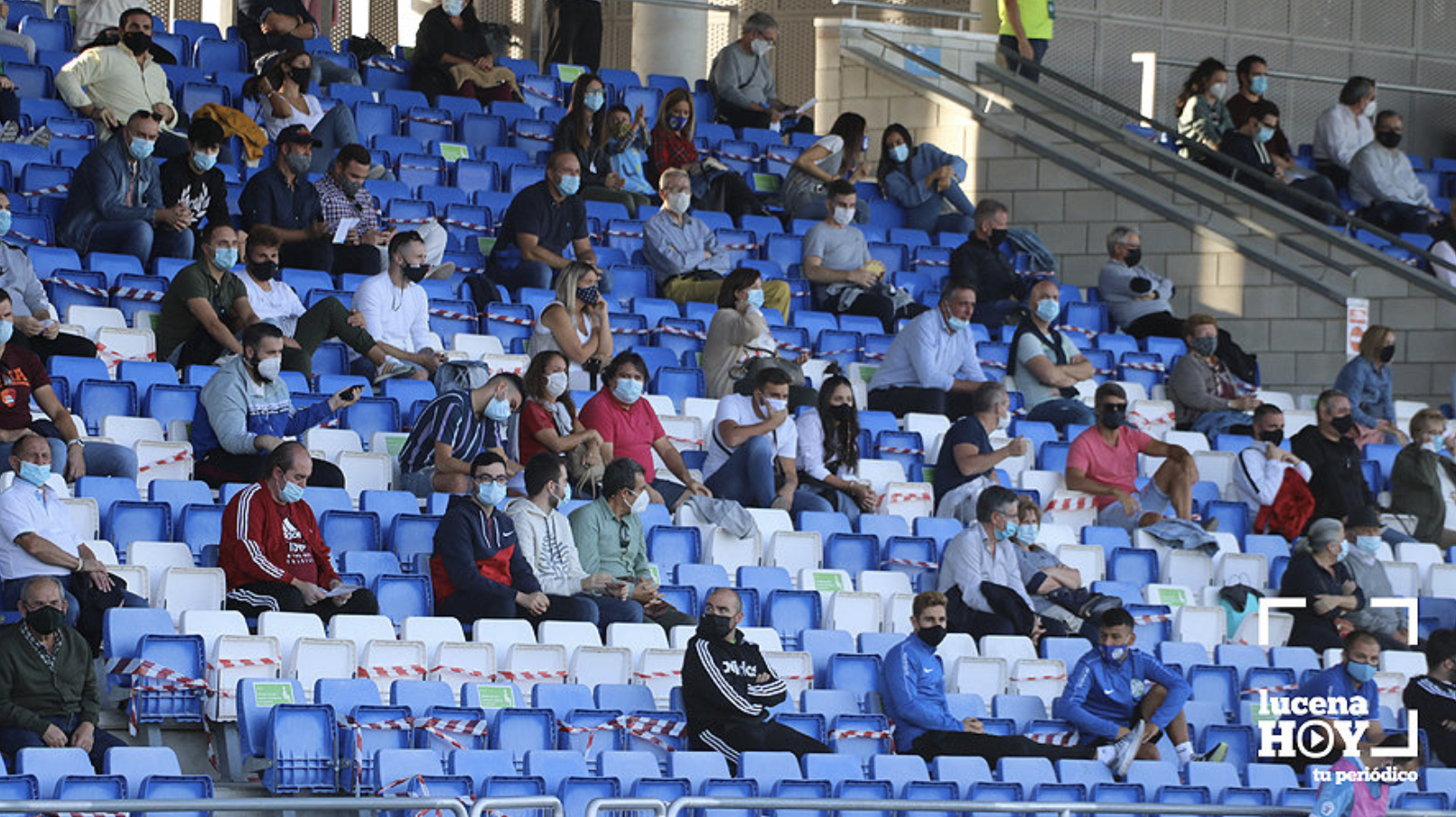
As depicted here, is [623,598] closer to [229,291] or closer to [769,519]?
[769,519]

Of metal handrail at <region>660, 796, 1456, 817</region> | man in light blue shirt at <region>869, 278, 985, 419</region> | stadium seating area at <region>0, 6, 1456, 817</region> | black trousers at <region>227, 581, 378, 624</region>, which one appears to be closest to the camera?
metal handrail at <region>660, 796, 1456, 817</region>

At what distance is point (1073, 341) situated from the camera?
46.1 ft

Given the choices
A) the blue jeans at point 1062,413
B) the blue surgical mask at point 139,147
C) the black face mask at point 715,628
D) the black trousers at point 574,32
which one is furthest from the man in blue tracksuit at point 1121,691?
the black trousers at point 574,32

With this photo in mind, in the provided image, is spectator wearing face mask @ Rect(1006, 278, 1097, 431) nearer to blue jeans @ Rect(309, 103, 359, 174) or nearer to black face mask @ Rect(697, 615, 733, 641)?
blue jeans @ Rect(309, 103, 359, 174)

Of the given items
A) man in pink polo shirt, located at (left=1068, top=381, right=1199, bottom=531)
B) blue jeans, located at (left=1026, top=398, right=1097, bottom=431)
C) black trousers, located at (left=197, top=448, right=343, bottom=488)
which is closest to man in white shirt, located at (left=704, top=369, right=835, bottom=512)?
man in pink polo shirt, located at (left=1068, top=381, right=1199, bottom=531)

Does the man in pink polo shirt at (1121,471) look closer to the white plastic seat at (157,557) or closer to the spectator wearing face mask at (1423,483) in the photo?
the spectator wearing face mask at (1423,483)

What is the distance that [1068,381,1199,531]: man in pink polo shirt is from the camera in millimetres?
11953

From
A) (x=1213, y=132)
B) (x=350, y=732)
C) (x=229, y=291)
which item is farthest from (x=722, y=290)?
(x=1213, y=132)

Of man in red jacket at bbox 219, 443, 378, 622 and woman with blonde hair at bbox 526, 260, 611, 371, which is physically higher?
woman with blonde hair at bbox 526, 260, 611, 371

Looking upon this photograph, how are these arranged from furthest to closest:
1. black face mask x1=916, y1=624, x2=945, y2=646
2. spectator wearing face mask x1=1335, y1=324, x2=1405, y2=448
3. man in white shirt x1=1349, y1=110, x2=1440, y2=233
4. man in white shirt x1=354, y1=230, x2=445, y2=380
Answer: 1. man in white shirt x1=1349, y1=110, x2=1440, y2=233
2. spectator wearing face mask x1=1335, y1=324, x2=1405, y2=448
3. man in white shirt x1=354, y1=230, x2=445, y2=380
4. black face mask x1=916, y1=624, x2=945, y2=646

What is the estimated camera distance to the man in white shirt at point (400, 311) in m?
11.2

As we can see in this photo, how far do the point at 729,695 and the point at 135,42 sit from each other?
6.10 m

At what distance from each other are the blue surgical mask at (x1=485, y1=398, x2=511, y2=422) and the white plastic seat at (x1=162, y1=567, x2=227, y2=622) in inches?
68.2

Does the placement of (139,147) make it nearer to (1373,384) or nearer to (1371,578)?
(1371,578)
